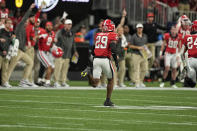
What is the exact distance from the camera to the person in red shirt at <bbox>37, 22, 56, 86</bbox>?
1994 centimetres

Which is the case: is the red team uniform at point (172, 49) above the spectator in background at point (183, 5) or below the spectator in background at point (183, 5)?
below

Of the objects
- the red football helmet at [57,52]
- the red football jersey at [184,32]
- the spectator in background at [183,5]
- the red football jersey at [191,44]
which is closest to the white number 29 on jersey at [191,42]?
the red football jersey at [191,44]

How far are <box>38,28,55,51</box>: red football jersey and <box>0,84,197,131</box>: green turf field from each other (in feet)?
15.7

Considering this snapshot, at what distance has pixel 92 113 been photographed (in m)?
11.1

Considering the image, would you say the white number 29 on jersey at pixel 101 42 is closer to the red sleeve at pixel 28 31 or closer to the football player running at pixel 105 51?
the football player running at pixel 105 51

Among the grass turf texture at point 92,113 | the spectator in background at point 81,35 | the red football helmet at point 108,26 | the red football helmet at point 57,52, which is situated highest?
the red football helmet at point 108,26

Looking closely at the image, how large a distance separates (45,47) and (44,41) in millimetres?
210

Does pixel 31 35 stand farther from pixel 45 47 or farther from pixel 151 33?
pixel 151 33

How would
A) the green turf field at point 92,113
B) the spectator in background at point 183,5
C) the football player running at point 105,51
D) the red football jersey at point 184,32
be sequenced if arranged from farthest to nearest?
1. the spectator in background at point 183,5
2. the red football jersey at point 184,32
3. the football player running at point 105,51
4. the green turf field at point 92,113

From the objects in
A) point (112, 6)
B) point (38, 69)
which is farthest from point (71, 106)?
point (112, 6)

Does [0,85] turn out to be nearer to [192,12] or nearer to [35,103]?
[35,103]

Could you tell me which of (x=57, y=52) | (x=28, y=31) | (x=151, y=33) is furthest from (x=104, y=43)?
(x=151, y=33)

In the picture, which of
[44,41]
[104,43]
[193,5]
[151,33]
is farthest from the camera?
[193,5]

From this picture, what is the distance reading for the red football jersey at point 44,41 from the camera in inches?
789
